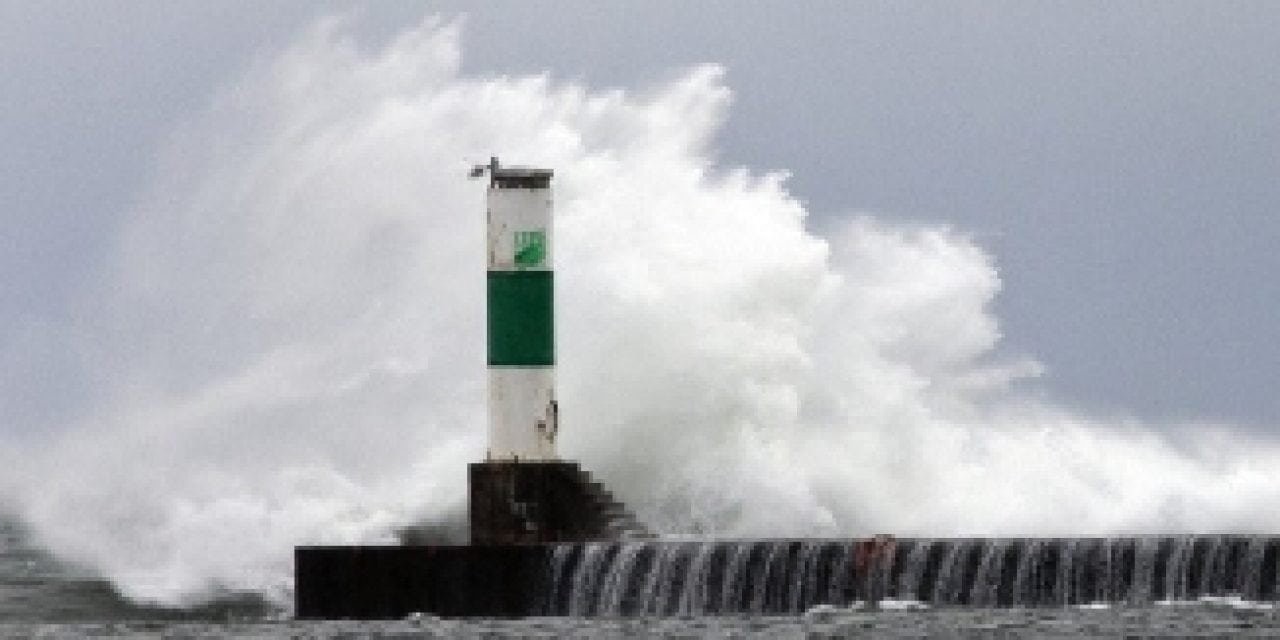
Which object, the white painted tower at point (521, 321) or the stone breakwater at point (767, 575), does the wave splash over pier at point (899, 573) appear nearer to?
the stone breakwater at point (767, 575)

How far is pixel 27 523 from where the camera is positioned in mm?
43344

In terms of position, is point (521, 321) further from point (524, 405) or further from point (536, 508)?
point (536, 508)

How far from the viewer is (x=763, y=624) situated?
3456 centimetres

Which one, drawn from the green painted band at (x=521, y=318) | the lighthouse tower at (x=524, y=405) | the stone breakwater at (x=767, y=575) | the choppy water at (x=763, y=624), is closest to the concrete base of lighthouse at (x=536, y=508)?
the lighthouse tower at (x=524, y=405)

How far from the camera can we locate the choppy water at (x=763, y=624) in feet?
109

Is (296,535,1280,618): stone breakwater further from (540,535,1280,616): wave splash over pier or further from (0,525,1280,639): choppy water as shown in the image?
(0,525,1280,639): choppy water

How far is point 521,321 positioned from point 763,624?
4.22 meters

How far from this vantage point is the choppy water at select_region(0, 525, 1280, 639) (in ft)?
109

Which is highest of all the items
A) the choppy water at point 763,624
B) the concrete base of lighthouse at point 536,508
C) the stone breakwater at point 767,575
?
the concrete base of lighthouse at point 536,508

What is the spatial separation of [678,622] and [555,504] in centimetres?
301

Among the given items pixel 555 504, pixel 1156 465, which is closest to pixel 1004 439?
pixel 1156 465

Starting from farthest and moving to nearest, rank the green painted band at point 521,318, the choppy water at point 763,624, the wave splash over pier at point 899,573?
1. the green painted band at point 521,318
2. the wave splash over pier at point 899,573
3. the choppy water at point 763,624

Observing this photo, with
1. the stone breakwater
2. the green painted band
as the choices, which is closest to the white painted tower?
the green painted band

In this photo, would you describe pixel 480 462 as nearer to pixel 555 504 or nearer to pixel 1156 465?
pixel 555 504
